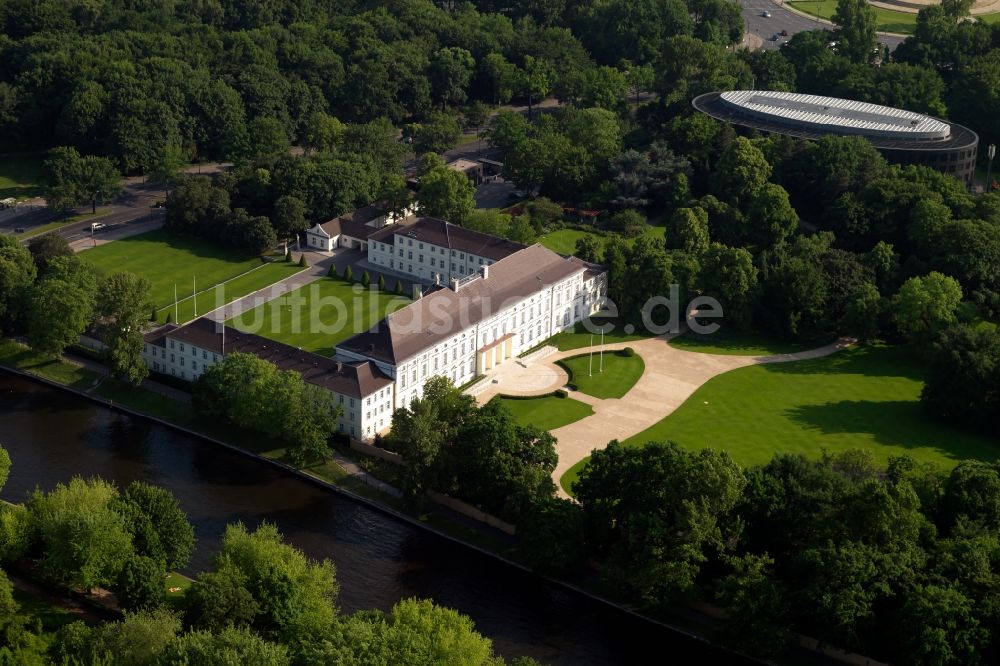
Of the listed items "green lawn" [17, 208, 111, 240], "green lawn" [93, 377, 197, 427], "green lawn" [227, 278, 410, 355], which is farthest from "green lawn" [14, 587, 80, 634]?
"green lawn" [17, 208, 111, 240]

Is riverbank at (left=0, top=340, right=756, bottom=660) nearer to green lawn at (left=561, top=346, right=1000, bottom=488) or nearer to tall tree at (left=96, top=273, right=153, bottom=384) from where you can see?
tall tree at (left=96, top=273, right=153, bottom=384)

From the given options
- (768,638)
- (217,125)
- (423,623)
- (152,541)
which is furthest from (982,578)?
(217,125)

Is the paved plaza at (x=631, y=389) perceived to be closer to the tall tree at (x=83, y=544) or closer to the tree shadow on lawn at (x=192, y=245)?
the tall tree at (x=83, y=544)

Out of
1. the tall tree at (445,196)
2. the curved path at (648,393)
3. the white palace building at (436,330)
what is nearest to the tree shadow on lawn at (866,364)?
the curved path at (648,393)

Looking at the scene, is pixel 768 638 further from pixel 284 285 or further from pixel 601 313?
pixel 284 285

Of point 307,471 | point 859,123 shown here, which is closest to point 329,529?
point 307,471

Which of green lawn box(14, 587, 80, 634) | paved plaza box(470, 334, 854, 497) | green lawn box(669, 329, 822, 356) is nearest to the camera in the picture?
green lawn box(14, 587, 80, 634)
